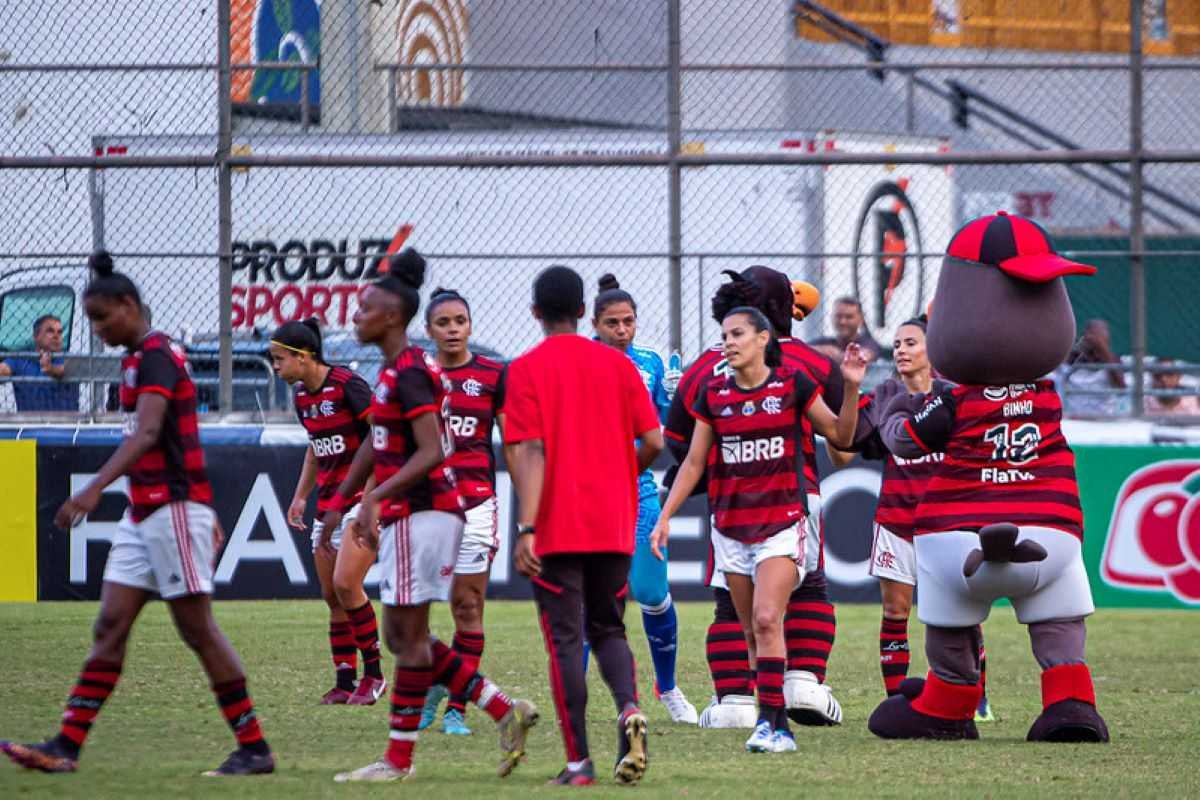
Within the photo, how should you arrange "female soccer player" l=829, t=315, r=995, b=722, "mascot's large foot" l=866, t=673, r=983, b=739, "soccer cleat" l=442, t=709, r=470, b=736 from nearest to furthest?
"mascot's large foot" l=866, t=673, r=983, b=739 → "soccer cleat" l=442, t=709, r=470, b=736 → "female soccer player" l=829, t=315, r=995, b=722

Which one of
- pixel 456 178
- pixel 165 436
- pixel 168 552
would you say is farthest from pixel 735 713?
pixel 456 178

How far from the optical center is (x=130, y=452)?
6.91 m

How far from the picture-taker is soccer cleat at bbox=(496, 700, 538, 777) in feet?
23.5

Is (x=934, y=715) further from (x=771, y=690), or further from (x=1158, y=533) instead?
(x=1158, y=533)

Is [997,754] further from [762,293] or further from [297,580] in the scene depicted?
[297,580]

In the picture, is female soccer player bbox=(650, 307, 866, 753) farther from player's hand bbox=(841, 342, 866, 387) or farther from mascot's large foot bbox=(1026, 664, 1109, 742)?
mascot's large foot bbox=(1026, 664, 1109, 742)

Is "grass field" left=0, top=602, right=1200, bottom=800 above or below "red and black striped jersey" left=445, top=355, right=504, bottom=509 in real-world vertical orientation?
below

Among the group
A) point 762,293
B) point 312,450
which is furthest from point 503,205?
point 762,293

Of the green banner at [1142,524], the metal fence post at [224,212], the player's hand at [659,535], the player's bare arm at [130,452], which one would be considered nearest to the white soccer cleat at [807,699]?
the player's hand at [659,535]

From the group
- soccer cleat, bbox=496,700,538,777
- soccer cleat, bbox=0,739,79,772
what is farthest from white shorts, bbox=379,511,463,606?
soccer cleat, bbox=0,739,79,772

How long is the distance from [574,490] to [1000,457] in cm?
223

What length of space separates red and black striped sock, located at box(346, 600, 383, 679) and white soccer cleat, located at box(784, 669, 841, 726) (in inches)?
83.6

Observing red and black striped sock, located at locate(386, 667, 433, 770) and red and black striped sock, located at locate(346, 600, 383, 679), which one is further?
red and black striped sock, located at locate(346, 600, 383, 679)

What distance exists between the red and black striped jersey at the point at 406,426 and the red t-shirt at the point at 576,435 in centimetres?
30
